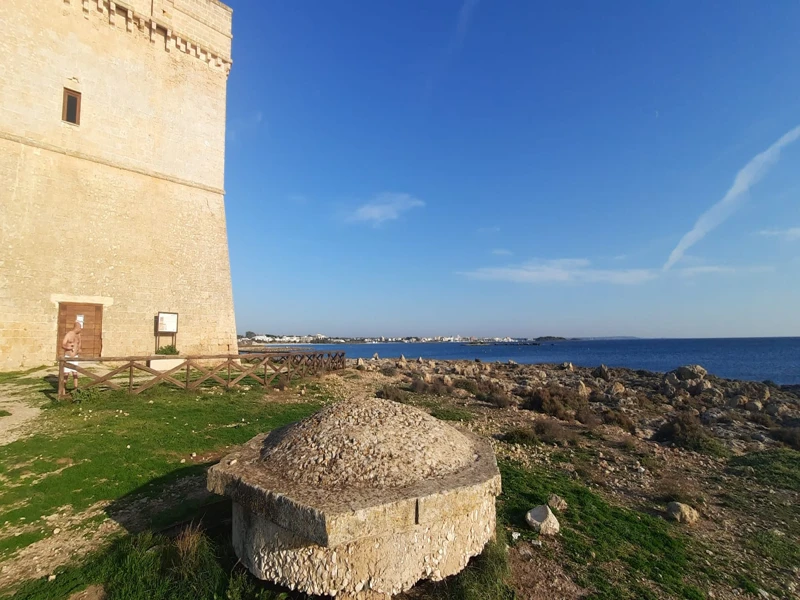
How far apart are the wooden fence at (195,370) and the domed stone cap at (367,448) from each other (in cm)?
879

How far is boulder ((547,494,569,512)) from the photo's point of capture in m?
6.53

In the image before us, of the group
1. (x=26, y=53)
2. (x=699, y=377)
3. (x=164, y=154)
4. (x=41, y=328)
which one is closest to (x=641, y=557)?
(x=41, y=328)

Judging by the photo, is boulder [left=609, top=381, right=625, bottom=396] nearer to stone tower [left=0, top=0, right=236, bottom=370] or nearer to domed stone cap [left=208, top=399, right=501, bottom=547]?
domed stone cap [left=208, top=399, right=501, bottom=547]

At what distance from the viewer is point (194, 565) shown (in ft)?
14.0

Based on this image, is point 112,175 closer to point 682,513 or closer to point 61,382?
point 61,382

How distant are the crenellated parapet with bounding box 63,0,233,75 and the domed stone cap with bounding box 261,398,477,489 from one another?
69.5 ft

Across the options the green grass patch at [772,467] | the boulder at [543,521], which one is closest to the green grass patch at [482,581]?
the boulder at [543,521]

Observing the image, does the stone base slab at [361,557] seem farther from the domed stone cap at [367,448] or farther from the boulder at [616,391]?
the boulder at [616,391]

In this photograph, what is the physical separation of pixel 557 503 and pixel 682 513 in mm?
2163

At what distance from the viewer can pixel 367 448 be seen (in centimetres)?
452

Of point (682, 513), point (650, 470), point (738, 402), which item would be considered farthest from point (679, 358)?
point (682, 513)

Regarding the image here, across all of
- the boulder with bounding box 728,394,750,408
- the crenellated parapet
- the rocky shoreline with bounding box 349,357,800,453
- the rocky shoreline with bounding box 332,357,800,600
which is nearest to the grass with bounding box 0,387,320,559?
the rocky shoreline with bounding box 332,357,800,600

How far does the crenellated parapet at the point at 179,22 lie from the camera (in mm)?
17516

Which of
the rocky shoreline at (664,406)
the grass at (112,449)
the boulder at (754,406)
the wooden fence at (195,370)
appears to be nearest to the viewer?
the grass at (112,449)
